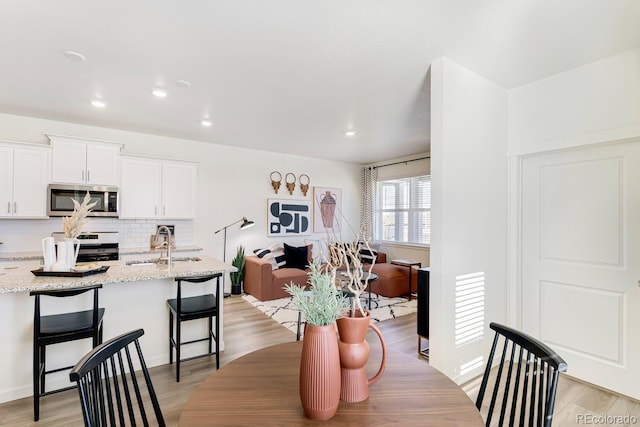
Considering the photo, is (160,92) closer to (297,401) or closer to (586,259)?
(297,401)

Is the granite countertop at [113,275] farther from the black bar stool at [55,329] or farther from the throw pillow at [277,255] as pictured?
the throw pillow at [277,255]

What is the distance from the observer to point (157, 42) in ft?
7.50

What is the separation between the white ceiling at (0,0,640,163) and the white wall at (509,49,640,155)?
0.13 m

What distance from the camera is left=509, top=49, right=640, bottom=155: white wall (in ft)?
7.82

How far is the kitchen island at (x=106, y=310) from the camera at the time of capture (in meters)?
2.30

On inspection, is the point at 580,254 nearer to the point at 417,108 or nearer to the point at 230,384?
the point at 417,108

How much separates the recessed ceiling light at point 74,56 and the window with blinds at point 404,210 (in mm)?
5244

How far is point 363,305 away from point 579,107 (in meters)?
3.49

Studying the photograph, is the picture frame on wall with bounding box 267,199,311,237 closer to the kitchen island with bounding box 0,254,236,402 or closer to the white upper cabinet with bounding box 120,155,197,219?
the white upper cabinet with bounding box 120,155,197,219

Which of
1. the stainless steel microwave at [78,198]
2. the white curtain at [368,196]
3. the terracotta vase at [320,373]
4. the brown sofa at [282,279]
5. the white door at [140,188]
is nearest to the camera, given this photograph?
the terracotta vase at [320,373]

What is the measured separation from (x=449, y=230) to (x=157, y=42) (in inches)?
102

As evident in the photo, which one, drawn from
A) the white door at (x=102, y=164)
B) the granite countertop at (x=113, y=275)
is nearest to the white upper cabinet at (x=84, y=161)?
the white door at (x=102, y=164)

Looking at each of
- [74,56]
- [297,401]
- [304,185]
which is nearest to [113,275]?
[74,56]

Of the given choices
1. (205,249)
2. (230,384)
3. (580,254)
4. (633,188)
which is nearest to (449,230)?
(580,254)
